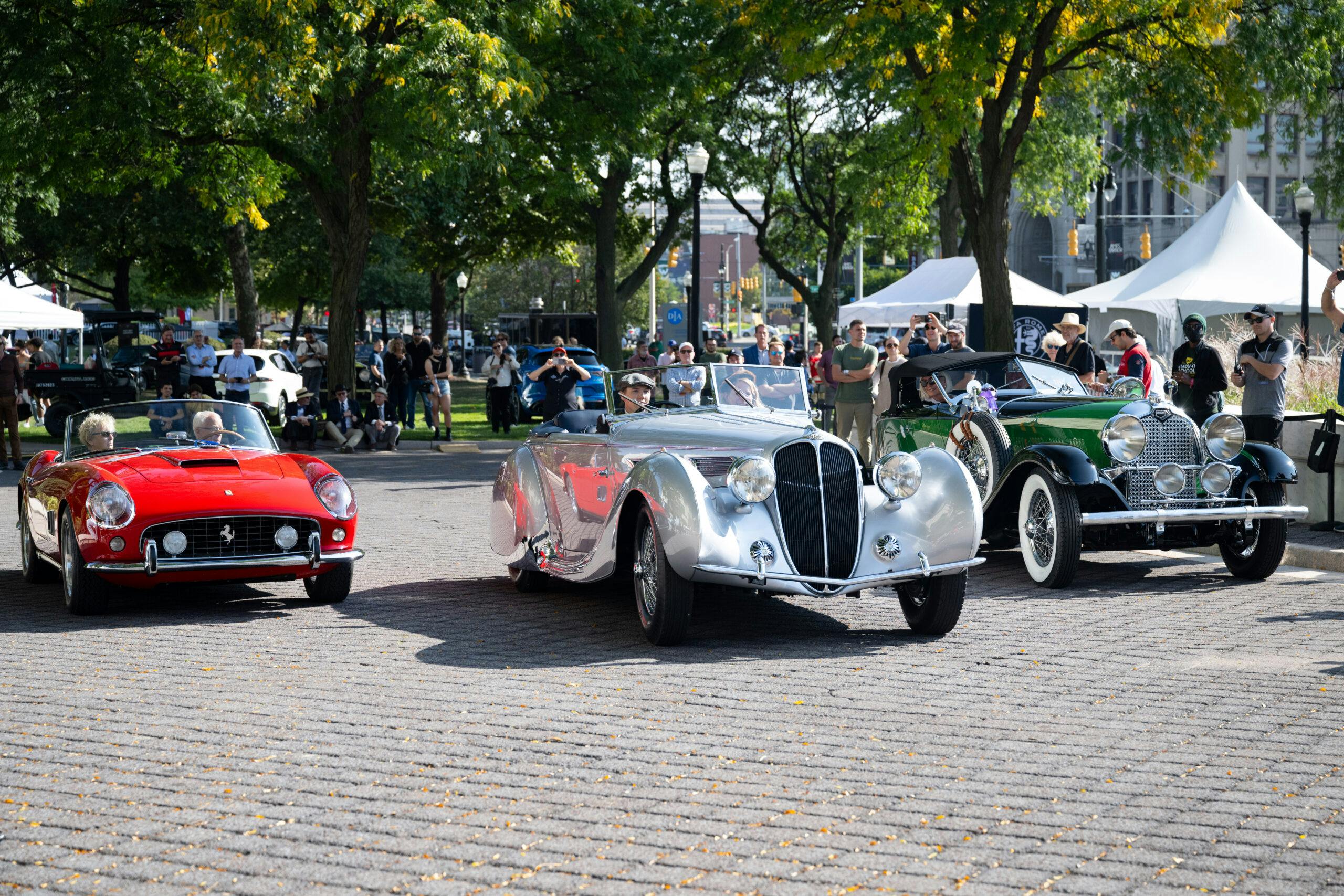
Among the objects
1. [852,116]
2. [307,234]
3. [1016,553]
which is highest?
[852,116]

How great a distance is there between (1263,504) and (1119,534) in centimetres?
105

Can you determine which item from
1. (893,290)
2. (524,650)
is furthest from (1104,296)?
(524,650)

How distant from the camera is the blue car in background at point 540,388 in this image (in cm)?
2569

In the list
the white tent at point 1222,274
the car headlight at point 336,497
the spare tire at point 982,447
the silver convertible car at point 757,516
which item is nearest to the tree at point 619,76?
the white tent at point 1222,274

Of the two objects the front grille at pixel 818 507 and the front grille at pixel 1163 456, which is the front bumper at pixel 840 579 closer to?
the front grille at pixel 818 507

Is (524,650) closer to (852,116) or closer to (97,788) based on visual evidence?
(97,788)

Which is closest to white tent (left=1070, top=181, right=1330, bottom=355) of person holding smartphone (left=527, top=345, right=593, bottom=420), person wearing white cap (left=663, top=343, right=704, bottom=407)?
person holding smartphone (left=527, top=345, right=593, bottom=420)

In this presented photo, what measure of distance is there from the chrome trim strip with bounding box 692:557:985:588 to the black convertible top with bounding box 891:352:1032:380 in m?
4.46

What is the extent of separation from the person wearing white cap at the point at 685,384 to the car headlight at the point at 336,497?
6.96ft

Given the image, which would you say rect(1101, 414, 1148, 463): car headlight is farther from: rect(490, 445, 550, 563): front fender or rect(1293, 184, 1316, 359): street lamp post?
rect(1293, 184, 1316, 359): street lamp post

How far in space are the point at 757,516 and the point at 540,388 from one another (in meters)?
20.0

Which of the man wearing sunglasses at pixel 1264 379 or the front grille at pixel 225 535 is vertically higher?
the man wearing sunglasses at pixel 1264 379

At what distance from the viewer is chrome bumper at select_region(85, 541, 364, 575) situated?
868cm

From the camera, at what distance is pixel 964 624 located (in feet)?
28.6
